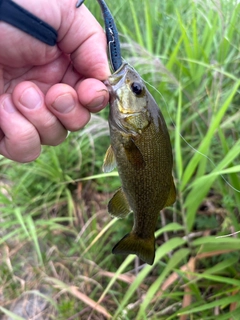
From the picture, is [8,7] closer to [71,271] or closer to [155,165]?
[155,165]

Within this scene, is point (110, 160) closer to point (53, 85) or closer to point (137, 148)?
point (137, 148)

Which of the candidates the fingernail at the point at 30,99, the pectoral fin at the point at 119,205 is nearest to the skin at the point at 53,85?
the fingernail at the point at 30,99

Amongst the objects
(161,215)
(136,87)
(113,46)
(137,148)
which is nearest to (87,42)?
(113,46)

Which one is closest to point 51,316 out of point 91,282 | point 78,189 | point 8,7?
point 91,282

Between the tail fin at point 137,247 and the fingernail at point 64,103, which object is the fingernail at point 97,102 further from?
the tail fin at point 137,247

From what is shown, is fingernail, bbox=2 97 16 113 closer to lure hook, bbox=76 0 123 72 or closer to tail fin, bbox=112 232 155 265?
lure hook, bbox=76 0 123 72

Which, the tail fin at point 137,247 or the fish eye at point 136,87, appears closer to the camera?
the fish eye at point 136,87
